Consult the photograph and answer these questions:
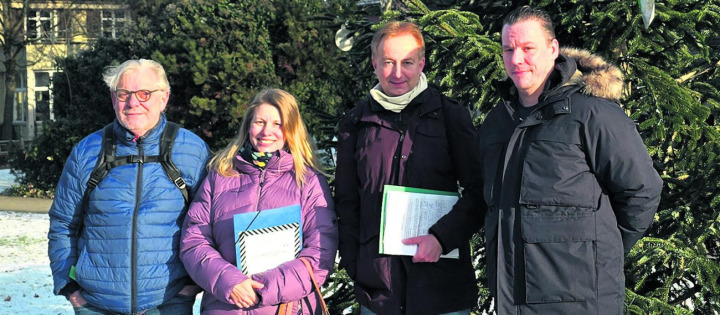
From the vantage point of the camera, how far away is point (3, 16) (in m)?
26.4

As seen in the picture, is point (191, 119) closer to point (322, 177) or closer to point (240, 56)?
point (240, 56)

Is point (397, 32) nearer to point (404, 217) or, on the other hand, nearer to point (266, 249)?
point (404, 217)

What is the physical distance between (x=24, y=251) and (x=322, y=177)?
8.62 metres

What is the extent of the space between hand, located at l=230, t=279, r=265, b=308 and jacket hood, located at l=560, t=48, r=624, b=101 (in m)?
1.52

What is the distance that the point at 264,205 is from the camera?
10.6 feet

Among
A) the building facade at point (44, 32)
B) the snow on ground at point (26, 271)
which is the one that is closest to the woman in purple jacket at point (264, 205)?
the snow on ground at point (26, 271)

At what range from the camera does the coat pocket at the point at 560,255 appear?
2545mm

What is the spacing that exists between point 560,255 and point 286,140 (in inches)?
54.6

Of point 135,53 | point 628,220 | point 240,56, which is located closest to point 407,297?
point 628,220

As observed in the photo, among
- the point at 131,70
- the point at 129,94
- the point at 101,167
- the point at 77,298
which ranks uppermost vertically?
the point at 131,70

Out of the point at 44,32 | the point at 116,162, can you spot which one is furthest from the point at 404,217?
the point at 44,32

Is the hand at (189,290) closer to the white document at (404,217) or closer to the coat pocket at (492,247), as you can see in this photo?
the white document at (404,217)

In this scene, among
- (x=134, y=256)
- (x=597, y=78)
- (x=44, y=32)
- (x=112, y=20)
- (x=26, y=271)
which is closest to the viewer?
(x=597, y=78)

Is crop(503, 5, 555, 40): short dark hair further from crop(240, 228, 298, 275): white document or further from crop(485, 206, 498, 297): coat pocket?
crop(240, 228, 298, 275): white document
